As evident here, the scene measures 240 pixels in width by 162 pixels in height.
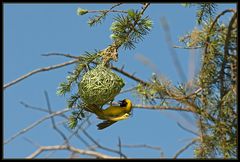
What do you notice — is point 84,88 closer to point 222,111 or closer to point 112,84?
point 112,84

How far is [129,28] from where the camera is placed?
1410 millimetres

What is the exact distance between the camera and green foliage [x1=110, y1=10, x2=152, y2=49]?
1393mm

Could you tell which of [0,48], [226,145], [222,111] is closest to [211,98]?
[222,111]

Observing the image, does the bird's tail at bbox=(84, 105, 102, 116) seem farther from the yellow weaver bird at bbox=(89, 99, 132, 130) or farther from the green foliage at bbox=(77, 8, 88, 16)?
the green foliage at bbox=(77, 8, 88, 16)

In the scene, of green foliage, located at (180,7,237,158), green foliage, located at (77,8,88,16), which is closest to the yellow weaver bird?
green foliage, located at (77,8,88,16)

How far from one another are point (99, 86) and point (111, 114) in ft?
0.37

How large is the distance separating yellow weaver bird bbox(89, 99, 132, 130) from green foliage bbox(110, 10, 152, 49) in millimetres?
172

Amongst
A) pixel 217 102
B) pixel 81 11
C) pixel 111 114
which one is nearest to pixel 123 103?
pixel 111 114

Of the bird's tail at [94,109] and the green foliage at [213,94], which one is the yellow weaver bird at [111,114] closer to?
the bird's tail at [94,109]

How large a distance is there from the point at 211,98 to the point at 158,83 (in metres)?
0.23

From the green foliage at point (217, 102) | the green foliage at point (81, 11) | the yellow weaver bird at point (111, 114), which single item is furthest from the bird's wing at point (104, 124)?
the green foliage at point (217, 102)

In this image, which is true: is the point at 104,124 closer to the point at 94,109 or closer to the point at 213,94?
the point at 94,109

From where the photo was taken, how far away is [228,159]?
71.6 inches

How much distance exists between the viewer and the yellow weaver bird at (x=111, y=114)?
136cm
